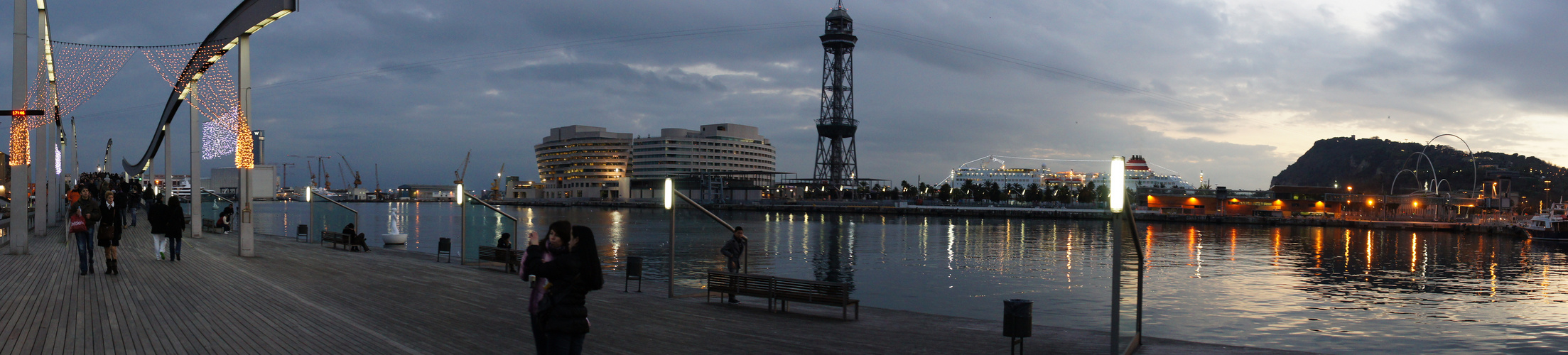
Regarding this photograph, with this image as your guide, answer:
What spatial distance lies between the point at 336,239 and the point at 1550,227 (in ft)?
249

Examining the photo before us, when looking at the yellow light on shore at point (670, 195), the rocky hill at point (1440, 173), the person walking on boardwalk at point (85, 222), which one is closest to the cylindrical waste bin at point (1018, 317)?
the yellow light on shore at point (670, 195)

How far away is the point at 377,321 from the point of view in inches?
386

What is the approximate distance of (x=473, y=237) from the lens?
73.9 feet

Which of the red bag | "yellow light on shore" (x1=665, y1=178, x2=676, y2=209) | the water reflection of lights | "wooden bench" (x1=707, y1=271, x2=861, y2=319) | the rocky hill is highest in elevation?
the rocky hill

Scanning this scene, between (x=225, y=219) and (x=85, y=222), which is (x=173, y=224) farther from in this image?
(x=225, y=219)

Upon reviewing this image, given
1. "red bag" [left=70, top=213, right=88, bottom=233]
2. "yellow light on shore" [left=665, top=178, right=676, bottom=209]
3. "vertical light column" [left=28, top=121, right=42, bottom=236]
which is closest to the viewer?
"red bag" [left=70, top=213, right=88, bottom=233]

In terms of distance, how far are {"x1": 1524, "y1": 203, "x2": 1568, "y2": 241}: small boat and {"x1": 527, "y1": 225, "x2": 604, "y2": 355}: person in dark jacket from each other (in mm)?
74776

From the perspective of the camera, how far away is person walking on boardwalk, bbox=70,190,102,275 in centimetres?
1199

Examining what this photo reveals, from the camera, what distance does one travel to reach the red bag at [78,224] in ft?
38.0

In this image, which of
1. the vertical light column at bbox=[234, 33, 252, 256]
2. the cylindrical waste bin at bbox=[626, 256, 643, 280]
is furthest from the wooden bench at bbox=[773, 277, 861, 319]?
the vertical light column at bbox=[234, 33, 252, 256]

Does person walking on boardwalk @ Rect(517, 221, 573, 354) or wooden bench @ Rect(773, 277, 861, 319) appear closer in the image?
person walking on boardwalk @ Rect(517, 221, 573, 354)

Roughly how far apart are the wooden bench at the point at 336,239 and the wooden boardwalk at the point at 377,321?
24.7ft

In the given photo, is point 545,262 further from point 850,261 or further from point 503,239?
point 850,261

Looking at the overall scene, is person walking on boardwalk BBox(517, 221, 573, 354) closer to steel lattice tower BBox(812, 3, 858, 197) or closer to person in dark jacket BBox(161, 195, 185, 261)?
person in dark jacket BBox(161, 195, 185, 261)
